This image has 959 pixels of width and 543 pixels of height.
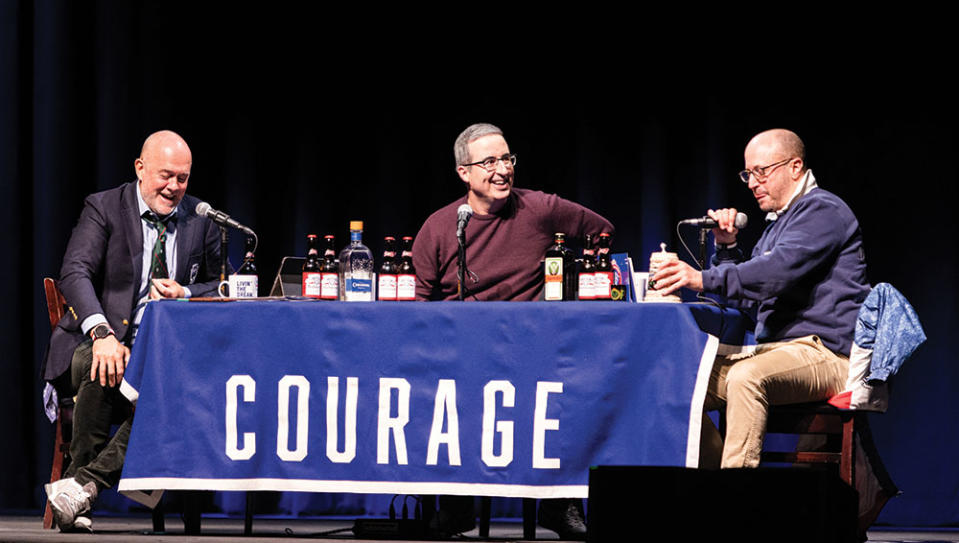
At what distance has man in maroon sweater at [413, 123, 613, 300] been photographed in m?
4.00

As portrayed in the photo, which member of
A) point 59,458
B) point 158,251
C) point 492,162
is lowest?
point 59,458

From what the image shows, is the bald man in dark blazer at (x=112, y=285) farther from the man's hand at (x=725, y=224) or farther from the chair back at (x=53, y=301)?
the man's hand at (x=725, y=224)

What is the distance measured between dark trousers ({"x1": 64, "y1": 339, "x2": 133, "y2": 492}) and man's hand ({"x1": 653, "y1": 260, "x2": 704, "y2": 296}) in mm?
1843

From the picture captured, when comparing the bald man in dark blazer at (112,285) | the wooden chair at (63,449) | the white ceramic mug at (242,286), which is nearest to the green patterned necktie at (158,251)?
the bald man in dark blazer at (112,285)

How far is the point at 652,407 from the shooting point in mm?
3053

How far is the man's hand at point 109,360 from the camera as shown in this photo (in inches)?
136

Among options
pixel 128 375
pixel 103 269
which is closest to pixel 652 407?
pixel 128 375

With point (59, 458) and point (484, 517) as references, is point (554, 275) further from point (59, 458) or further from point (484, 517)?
point (59, 458)

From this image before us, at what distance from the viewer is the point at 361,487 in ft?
10.4

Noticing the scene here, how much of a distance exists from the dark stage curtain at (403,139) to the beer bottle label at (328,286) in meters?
1.70

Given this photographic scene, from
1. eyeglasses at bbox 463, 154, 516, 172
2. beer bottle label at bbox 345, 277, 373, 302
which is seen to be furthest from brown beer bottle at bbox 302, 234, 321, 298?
eyeglasses at bbox 463, 154, 516, 172

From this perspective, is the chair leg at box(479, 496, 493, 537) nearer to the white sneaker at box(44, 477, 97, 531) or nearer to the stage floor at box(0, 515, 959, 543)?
the stage floor at box(0, 515, 959, 543)

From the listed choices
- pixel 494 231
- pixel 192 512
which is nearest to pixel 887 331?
pixel 494 231

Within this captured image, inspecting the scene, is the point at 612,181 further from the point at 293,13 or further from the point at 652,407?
the point at 652,407
